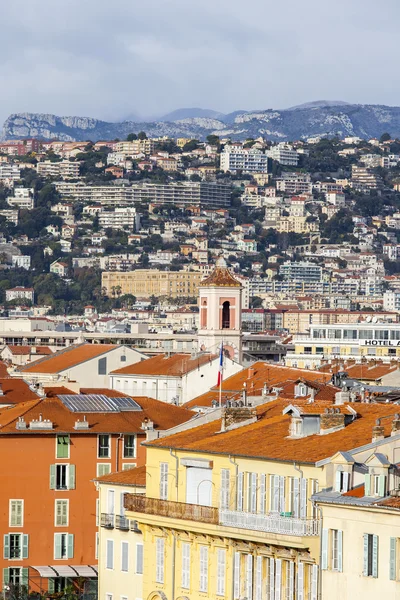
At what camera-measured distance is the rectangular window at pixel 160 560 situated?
32031 millimetres

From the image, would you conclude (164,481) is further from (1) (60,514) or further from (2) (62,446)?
(2) (62,446)

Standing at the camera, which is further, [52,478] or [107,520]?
[52,478]

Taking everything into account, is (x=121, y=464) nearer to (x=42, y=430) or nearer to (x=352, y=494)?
(x=42, y=430)

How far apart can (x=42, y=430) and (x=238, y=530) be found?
1504 cm

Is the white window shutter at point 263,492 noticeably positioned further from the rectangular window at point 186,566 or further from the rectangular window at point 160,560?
the rectangular window at point 160,560

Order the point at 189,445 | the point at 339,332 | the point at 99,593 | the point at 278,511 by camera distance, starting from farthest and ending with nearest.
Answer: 1. the point at 339,332
2. the point at 99,593
3. the point at 189,445
4. the point at 278,511

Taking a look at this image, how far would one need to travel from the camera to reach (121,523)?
36375 millimetres

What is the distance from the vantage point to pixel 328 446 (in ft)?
96.7

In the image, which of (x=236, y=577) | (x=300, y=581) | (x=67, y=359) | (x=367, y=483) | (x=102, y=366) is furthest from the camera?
(x=67, y=359)

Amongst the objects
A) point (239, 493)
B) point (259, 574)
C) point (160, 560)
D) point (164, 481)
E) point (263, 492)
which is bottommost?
point (160, 560)

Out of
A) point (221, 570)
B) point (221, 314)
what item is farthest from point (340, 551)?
point (221, 314)

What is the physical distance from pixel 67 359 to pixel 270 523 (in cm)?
6406

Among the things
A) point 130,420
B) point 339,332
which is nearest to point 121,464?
point 130,420

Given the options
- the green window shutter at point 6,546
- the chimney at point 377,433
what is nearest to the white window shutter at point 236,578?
the chimney at point 377,433
